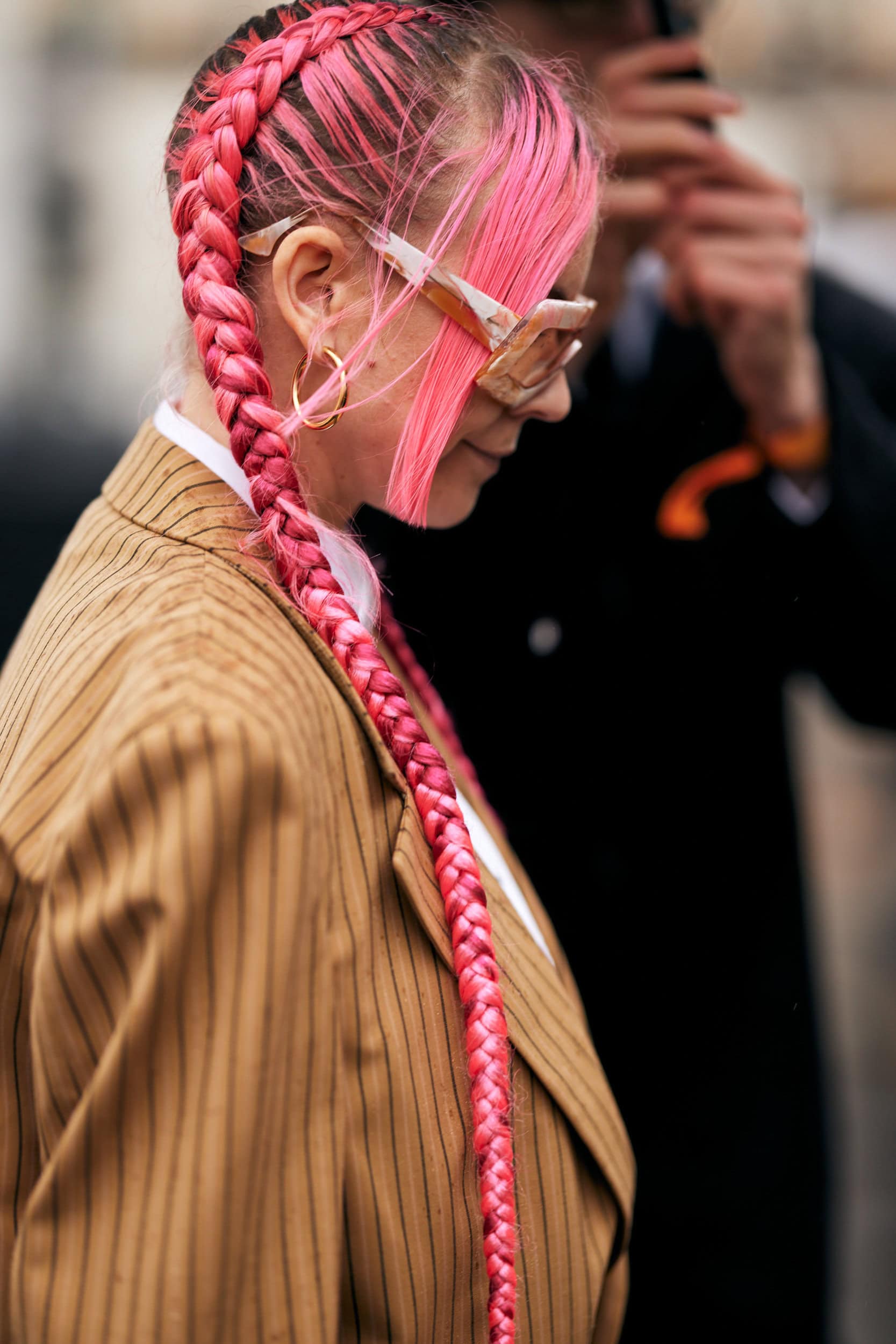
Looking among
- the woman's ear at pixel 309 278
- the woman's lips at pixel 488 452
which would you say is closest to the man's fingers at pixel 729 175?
the woman's lips at pixel 488 452

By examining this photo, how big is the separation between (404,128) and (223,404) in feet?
0.80

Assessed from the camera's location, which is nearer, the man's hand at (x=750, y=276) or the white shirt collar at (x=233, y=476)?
the white shirt collar at (x=233, y=476)

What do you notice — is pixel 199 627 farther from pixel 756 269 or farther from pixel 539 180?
pixel 756 269

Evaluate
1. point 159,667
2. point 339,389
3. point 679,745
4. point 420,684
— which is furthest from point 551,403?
point 679,745

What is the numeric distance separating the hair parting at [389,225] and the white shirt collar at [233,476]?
49 millimetres

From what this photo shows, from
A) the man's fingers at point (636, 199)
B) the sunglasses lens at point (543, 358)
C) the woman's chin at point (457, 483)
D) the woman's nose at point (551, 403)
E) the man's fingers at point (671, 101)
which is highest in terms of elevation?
the man's fingers at point (671, 101)

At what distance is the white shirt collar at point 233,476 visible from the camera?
81cm

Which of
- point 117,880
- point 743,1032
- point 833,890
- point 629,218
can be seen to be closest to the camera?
point 117,880

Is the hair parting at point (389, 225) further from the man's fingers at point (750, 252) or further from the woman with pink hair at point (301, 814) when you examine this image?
the man's fingers at point (750, 252)

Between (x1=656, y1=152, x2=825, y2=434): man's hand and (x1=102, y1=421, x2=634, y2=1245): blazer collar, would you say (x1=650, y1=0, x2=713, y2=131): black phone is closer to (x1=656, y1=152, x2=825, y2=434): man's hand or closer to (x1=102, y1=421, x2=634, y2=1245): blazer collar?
(x1=656, y1=152, x2=825, y2=434): man's hand

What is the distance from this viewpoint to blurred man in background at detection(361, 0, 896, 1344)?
1357 mm

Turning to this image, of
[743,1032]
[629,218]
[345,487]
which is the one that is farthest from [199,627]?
[743,1032]

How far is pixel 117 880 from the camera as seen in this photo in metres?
0.60

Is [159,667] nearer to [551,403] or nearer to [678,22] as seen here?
[551,403]
